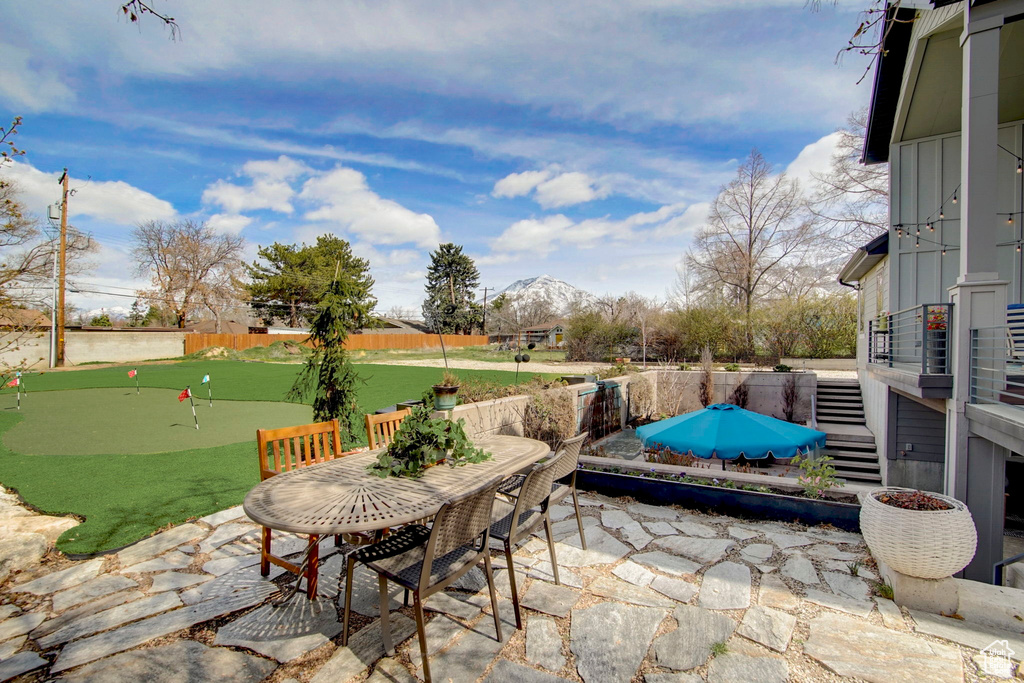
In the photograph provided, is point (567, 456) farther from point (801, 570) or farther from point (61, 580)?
point (61, 580)

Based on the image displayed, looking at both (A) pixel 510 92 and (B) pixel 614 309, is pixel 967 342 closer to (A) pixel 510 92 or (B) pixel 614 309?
(A) pixel 510 92

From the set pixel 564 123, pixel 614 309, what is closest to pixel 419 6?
pixel 564 123

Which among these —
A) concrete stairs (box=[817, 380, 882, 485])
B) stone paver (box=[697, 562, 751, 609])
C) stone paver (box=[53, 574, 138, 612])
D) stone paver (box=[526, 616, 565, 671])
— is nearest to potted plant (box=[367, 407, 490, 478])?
stone paver (box=[526, 616, 565, 671])

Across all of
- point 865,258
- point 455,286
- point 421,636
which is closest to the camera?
point 421,636

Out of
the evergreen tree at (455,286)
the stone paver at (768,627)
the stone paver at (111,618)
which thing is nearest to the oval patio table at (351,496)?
the stone paver at (111,618)

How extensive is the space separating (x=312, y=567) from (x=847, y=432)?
9828 mm

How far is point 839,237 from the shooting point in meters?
16.3

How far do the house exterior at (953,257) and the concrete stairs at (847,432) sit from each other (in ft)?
1.67

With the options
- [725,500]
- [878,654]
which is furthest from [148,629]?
[725,500]

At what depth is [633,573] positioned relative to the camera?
2773 millimetres

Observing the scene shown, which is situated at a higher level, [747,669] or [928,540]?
[928,540]

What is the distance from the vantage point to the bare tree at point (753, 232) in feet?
69.6

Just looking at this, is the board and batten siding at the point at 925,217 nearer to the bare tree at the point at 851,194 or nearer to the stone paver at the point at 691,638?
the stone paver at the point at 691,638

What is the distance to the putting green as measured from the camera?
6.32 m
